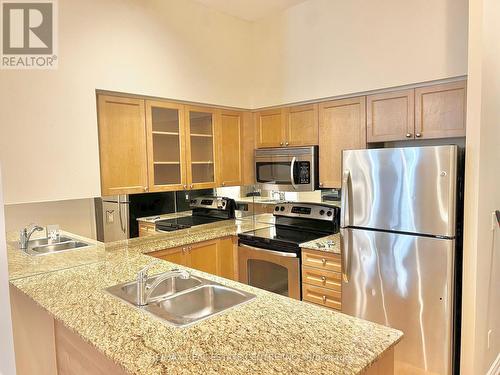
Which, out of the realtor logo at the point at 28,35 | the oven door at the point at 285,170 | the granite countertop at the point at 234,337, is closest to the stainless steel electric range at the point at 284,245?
the oven door at the point at 285,170

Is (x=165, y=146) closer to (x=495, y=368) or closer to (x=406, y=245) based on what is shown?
(x=406, y=245)

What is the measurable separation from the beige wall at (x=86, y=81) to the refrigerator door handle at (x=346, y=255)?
5.77 feet

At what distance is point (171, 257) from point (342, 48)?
7.49 ft

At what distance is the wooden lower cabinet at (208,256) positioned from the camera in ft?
9.71

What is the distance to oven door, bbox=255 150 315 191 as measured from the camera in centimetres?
330

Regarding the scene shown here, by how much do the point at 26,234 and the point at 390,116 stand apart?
275cm

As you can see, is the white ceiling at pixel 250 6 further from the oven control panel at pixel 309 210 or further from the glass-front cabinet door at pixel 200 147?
the oven control panel at pixel 309 210

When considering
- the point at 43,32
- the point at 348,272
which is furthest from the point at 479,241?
the point at 43,32

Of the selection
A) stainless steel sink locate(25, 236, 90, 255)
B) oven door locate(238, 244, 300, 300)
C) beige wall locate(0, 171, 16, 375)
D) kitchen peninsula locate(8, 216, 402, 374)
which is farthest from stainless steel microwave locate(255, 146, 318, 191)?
beige wall locate(0, 171, 16, 375)

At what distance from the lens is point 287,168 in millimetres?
3418

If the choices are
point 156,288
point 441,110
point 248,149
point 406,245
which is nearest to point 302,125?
point 248,149

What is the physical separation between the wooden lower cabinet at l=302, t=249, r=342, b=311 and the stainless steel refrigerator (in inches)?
5.4

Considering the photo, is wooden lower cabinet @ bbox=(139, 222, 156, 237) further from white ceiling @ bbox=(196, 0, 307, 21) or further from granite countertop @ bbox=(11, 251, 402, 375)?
white ceiling @ bbox=(196, 0, 307, 21)

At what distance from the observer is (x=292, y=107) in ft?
11.4
